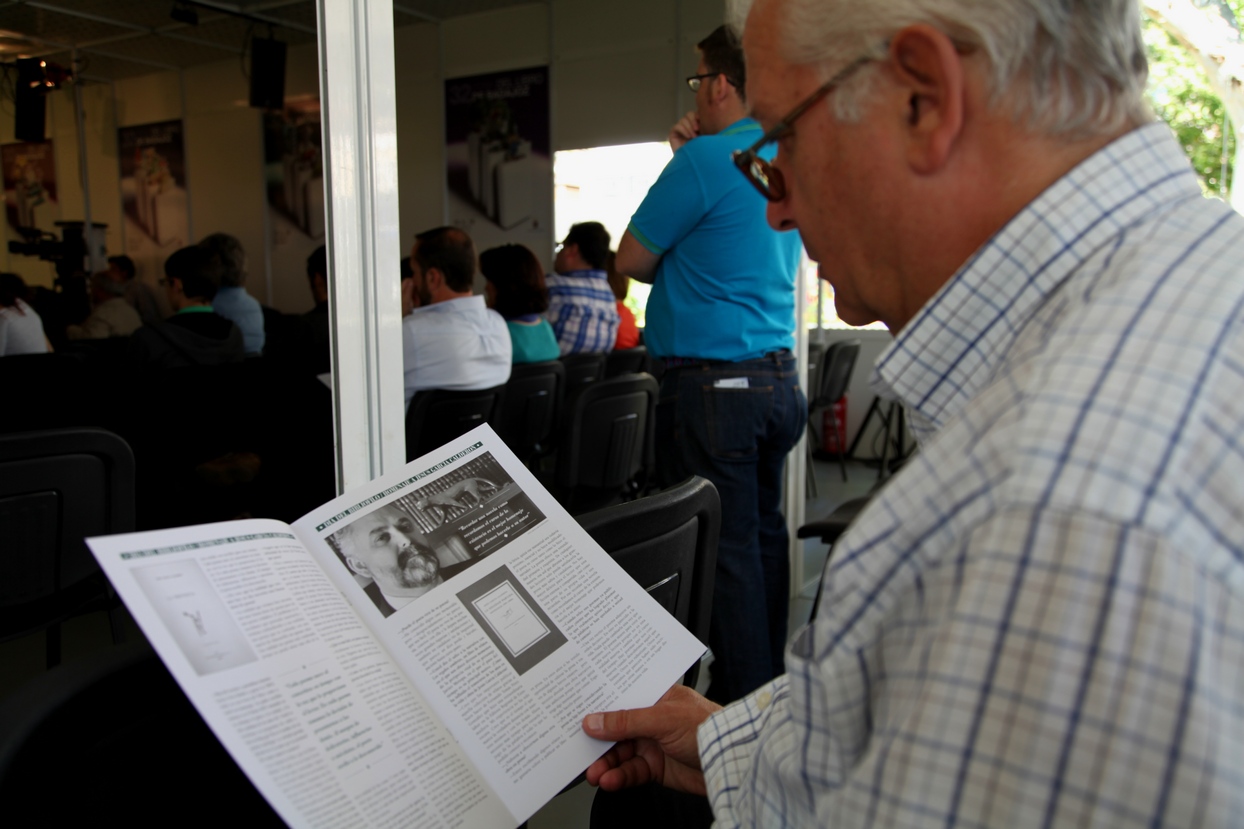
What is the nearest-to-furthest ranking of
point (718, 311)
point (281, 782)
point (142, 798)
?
1. point (281, 782)
2. point (142, 798)
3. point (718, 311)

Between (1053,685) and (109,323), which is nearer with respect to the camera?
(1053,685)

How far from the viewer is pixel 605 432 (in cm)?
293

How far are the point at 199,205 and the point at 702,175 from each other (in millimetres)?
8880

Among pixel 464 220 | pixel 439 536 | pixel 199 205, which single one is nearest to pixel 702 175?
pixel 439 536

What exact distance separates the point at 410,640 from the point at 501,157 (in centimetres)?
709

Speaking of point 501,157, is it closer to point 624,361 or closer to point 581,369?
point 624,361

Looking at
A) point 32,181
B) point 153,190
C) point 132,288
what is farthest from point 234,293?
Result: point 32,181

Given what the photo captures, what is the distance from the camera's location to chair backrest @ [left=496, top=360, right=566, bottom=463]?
3.47m

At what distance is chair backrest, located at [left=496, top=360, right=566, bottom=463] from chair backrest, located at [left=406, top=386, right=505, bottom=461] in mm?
228

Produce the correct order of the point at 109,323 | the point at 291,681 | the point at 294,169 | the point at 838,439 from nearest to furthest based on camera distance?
the point at 291,681
the point at 838,439
the point at 109,323
the point at 294,169

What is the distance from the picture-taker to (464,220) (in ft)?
25.3

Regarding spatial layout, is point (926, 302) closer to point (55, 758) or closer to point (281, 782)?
point (281, 782)

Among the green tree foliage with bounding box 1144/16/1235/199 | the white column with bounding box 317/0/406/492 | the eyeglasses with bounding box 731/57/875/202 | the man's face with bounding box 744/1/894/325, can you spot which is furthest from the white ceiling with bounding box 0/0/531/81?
the man's face with bounding box 744/1/894/325

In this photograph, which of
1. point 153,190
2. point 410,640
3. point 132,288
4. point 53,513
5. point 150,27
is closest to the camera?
point 410,640
